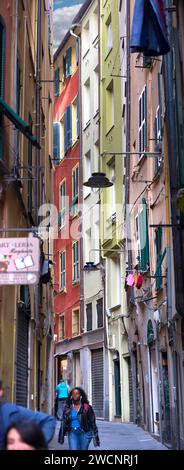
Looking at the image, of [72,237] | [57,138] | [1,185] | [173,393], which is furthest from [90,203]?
[1,185]

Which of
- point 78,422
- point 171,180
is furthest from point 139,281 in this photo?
point 78,422

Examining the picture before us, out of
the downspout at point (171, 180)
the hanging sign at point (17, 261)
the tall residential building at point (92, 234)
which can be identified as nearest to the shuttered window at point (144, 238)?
the downspout at point (171, 180)

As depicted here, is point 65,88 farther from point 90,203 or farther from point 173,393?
point 173,393

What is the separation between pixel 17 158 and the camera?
43.4 feet

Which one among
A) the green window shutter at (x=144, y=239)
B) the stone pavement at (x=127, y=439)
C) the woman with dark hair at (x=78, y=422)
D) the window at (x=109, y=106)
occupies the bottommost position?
the stone pavement at (x=127, y=439)

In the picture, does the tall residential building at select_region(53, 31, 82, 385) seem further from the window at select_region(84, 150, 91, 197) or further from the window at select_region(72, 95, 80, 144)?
the window at select_region(84, 150, 91, 197)

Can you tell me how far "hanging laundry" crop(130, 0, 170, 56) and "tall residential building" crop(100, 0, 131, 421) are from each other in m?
12.9

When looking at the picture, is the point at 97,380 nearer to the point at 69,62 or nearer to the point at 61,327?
the point at 61,327

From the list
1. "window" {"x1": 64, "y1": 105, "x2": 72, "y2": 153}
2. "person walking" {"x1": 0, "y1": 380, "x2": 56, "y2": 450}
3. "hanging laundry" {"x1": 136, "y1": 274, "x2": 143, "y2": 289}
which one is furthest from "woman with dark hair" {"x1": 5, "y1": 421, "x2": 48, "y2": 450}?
"window" {"x1": 64, "y1": 105, "x2": 72, "y2": 153}

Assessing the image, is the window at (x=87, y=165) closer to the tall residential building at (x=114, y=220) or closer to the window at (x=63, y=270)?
the tall residential building at (x=114, y=220)

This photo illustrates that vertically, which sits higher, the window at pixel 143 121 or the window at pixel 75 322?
the window at pixel 143 121

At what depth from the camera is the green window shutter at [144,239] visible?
18406 mm

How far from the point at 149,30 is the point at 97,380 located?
19084mm

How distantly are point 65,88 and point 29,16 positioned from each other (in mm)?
18164
